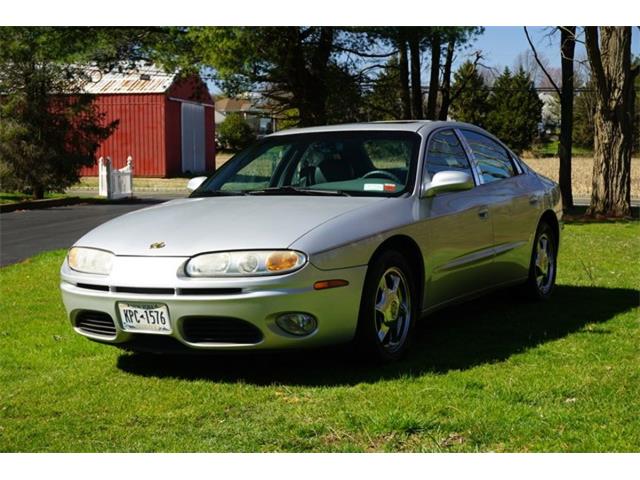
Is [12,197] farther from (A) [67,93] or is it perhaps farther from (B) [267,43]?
(B) [267,43]

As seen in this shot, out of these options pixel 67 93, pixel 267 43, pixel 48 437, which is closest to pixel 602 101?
pixel 267 43

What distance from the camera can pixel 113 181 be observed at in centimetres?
2628

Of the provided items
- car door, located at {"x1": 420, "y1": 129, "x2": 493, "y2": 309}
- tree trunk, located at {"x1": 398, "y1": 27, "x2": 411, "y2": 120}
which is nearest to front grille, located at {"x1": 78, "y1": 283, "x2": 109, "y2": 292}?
car door, located at {"x1": 420, "y1": 129, "x2": 493, "y2": 309}

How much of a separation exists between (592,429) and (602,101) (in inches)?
563

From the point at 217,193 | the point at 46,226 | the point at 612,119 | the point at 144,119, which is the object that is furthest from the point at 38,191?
the point at 217,193

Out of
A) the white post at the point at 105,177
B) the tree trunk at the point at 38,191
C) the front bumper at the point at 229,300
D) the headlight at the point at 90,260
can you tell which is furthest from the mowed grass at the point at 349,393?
the white post at the point at 105,177

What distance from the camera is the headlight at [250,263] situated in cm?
490

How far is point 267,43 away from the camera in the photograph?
61.0 feet

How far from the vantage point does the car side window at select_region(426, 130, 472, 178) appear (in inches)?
249

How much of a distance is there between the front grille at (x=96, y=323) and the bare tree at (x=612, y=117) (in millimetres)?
13625

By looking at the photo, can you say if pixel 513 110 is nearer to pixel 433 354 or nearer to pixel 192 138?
pixel 192 138

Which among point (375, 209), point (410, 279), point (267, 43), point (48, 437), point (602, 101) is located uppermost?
point (267, 43)

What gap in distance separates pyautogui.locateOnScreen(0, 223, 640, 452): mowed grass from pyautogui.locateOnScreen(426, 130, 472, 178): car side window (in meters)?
1.21

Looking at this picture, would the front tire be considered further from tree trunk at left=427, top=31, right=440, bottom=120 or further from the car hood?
tree trunk at left=427, top=31, right=440, bottom=120
